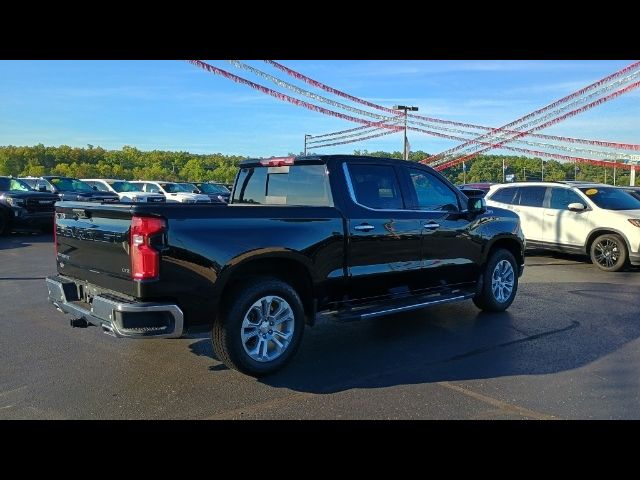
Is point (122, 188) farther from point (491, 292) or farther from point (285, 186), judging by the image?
point (491, 292)

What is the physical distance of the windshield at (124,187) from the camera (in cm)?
2508

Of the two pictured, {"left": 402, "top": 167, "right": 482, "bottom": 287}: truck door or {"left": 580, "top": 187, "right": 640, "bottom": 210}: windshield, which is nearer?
{"left": 402, "top": 167, "right": 482, "bottom": 287}: truck door

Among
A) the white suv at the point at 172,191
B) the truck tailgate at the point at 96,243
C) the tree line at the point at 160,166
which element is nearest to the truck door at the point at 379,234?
the truck tailgate at the point at 96,243

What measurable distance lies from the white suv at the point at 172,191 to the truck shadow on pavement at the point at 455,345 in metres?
20.2

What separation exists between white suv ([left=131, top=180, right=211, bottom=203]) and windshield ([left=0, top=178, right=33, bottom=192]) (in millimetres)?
9135

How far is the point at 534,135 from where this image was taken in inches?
1610

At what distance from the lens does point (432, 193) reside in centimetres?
619

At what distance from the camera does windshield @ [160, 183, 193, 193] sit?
1042 inches

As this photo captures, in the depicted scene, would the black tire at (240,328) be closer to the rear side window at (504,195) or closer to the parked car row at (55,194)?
the parked car row at (55,194)

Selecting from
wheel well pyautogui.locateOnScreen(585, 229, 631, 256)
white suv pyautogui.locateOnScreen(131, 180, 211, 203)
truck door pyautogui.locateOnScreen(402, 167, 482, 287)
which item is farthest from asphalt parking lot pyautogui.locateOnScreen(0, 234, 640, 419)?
white suv pyautogui.locateOnScreen(131, 180, 211, 203)

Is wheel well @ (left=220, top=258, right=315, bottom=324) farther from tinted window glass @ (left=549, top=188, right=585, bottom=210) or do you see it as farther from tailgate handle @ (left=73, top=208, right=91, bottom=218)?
tinted window glass @ (left=549, top=188, right=585, bottom=210)
